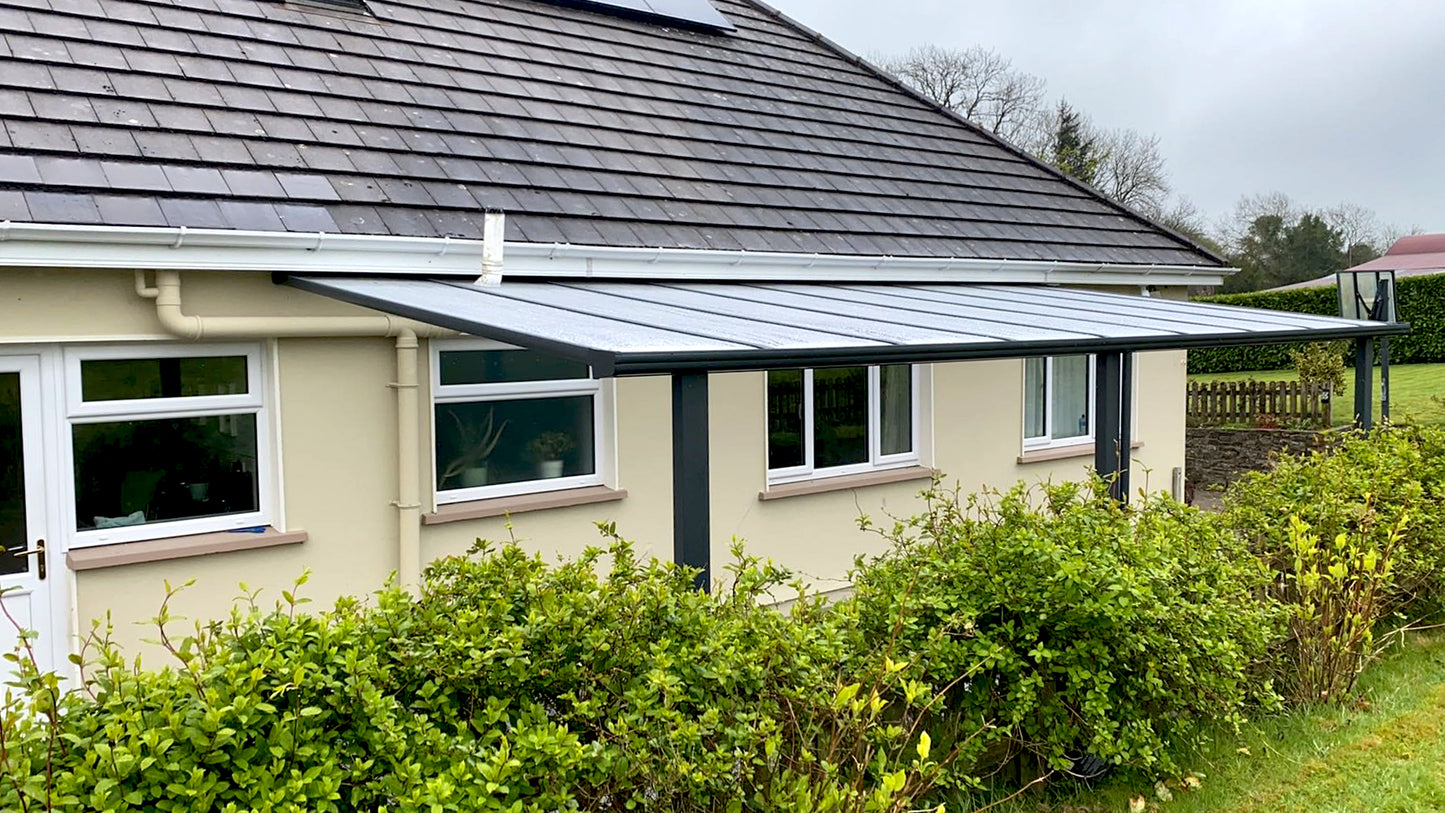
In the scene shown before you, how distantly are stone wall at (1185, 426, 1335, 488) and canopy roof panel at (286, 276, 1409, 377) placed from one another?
9.84 metres

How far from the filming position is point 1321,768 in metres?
5.57

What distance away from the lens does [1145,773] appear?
17.7ft

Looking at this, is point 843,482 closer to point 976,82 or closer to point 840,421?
point 840,421

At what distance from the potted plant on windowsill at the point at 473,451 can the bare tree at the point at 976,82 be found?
44698 mm

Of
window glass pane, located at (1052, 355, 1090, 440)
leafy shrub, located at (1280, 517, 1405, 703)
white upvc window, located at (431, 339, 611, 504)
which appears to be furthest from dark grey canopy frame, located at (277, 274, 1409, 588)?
window glass pane, located at (1052, 355, 1090, 440)

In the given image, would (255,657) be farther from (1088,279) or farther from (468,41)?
(1088,279)

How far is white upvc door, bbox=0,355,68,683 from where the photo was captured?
591 cm

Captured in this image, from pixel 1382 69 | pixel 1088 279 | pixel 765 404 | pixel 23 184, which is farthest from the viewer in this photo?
pixel 1382 69

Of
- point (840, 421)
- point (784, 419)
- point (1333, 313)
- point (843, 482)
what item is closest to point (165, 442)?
point (784, 419)

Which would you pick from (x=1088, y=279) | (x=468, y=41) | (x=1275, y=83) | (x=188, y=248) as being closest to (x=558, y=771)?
(x=188, y=248)

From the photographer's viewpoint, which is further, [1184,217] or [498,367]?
[1184,217]

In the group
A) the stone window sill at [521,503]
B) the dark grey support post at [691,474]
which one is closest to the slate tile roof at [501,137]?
the stone window sill at [521,503]

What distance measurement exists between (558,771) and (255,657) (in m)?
0.99

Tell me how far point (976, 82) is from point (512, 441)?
46.1 metres
